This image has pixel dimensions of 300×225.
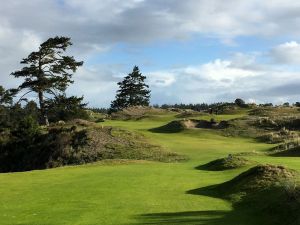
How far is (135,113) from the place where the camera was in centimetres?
9169

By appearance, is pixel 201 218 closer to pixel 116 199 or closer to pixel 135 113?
pixel 116 199

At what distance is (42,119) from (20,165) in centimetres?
2360

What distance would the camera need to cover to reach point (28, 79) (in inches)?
2886

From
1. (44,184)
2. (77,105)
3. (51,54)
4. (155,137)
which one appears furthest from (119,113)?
(44,184)

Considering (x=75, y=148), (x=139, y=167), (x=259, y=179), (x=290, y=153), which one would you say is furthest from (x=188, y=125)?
(x=259, y=179)

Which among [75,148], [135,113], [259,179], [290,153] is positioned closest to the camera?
[259,179]

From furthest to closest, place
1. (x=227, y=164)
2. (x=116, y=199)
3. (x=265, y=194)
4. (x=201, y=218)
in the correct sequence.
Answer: (x=227, y=164)
(x=116, y=199)
(x=265, y=194)
(x=201, y=218)

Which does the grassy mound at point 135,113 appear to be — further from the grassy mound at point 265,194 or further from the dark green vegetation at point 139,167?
the grassy mound at point 265,194

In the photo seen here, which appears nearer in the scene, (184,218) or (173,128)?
(184,218)

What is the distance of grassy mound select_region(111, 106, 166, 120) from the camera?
8744cm

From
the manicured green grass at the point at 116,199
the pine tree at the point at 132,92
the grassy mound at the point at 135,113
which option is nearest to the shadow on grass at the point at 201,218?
the manicured green grass at the point at 116,199

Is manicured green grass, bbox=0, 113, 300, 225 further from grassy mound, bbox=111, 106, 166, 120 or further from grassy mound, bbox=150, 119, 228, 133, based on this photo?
grassy mound, bbox=111, 106, 166, 120

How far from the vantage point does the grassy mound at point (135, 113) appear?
87.4m

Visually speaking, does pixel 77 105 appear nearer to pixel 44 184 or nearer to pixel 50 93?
pixel 50 93
